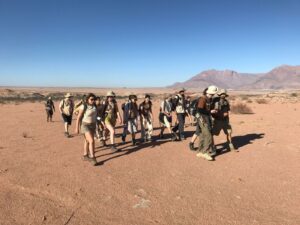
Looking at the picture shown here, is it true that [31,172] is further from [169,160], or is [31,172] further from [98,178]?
[169,160]

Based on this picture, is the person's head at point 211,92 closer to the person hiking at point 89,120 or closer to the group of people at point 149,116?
the group of people at point 149,116

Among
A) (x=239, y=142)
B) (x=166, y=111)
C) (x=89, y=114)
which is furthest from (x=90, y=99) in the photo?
(x=239, y=142)

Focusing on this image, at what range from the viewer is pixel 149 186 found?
620 cm

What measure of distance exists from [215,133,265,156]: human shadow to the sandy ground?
0.90 ft

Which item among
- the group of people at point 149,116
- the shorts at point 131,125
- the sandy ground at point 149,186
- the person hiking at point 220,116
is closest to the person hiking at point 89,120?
the group of people at point 149,116

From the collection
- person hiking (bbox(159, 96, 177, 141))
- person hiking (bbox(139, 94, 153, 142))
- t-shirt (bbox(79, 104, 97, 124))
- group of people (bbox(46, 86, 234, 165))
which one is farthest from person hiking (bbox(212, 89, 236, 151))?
t-shirt (bbox(79, 104, 97, 124))

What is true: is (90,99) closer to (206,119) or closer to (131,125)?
(131,125)

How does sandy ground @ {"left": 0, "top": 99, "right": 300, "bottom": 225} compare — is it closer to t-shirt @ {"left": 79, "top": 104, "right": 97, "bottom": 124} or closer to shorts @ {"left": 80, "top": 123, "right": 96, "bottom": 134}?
shorts @ {"left": 80, "top": 123, "right": 96, "bottom": 134}

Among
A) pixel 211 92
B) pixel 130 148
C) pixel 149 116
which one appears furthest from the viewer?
pixel 149 116

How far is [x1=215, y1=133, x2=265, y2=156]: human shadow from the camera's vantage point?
954cm

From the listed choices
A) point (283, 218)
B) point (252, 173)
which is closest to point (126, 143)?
Answer: point (252, 173)

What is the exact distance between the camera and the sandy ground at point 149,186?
488 cm

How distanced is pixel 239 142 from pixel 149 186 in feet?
18.6

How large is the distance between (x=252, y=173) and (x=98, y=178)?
3598mm
